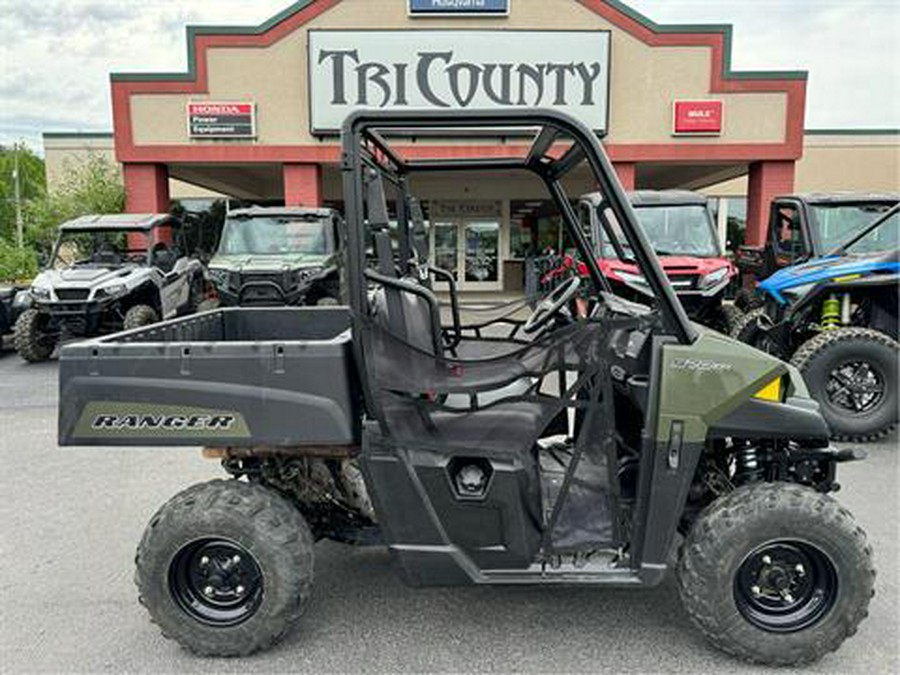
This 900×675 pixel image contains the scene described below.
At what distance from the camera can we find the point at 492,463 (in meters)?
2.71

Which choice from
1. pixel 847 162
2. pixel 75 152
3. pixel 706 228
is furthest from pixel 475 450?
pixel 75 152

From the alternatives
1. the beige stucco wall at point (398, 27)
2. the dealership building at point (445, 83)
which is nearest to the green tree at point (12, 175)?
the dealership building at point (445, 83)

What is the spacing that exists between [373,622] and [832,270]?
16.6ft

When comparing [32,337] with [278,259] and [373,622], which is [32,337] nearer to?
[278,259]

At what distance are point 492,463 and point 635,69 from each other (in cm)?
1395

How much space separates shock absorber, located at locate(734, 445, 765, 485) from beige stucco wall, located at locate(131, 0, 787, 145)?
43.3ft

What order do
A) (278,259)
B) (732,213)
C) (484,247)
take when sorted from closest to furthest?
(278,259) → (484,247) → (732,213)

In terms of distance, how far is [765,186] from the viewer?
15.1 meters

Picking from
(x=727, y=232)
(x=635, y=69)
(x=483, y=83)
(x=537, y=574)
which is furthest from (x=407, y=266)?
(x=727, y=232)

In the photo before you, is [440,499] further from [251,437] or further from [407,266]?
[407,266]

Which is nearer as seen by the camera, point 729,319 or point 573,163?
point 573,163

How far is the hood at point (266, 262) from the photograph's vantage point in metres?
10.2

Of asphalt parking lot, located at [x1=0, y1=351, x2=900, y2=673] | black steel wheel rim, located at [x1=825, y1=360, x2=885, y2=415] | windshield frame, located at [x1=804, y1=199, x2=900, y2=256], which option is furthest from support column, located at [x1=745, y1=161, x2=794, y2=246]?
asphalt parking lot, located at [x1=0, y1=351, x2=900, y2=673]

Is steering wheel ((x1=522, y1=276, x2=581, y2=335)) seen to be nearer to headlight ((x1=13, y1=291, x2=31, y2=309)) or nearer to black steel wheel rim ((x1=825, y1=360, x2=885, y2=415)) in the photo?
black steel wheel rim ((x1=825, y1=360, x2=885, y2=415))
